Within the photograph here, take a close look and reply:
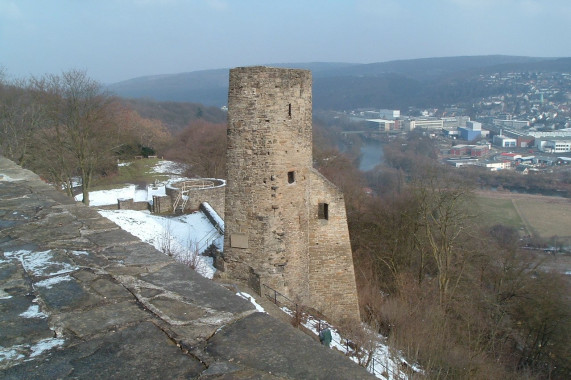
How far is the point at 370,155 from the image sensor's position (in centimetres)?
5138

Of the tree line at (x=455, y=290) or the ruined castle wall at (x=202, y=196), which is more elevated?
the ruined castle wall at (x=202, y=196)

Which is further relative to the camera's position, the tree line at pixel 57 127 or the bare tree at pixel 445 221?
the tree line at pixel 57 127

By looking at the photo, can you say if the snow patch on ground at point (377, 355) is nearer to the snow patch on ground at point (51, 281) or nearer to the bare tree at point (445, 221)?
the snow patch on ground at point (51, 281)

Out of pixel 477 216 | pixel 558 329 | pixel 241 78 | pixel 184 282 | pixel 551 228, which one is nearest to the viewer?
pixel 184 282

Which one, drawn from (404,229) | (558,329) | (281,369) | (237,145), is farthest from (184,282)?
(404,229)

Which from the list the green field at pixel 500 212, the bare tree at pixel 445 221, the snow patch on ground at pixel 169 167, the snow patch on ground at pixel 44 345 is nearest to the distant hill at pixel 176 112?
the snow patch on ground at pixel 169 167

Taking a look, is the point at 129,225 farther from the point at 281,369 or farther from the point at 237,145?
the point at 281,369

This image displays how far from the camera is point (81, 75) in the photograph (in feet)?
65.8

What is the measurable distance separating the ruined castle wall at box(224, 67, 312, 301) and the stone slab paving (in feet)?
23.3

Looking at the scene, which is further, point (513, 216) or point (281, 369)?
point (513, 216)

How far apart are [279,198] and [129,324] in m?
8.47

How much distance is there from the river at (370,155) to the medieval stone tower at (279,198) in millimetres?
29746

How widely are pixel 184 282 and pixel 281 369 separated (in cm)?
106

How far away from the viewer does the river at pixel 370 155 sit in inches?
1744
